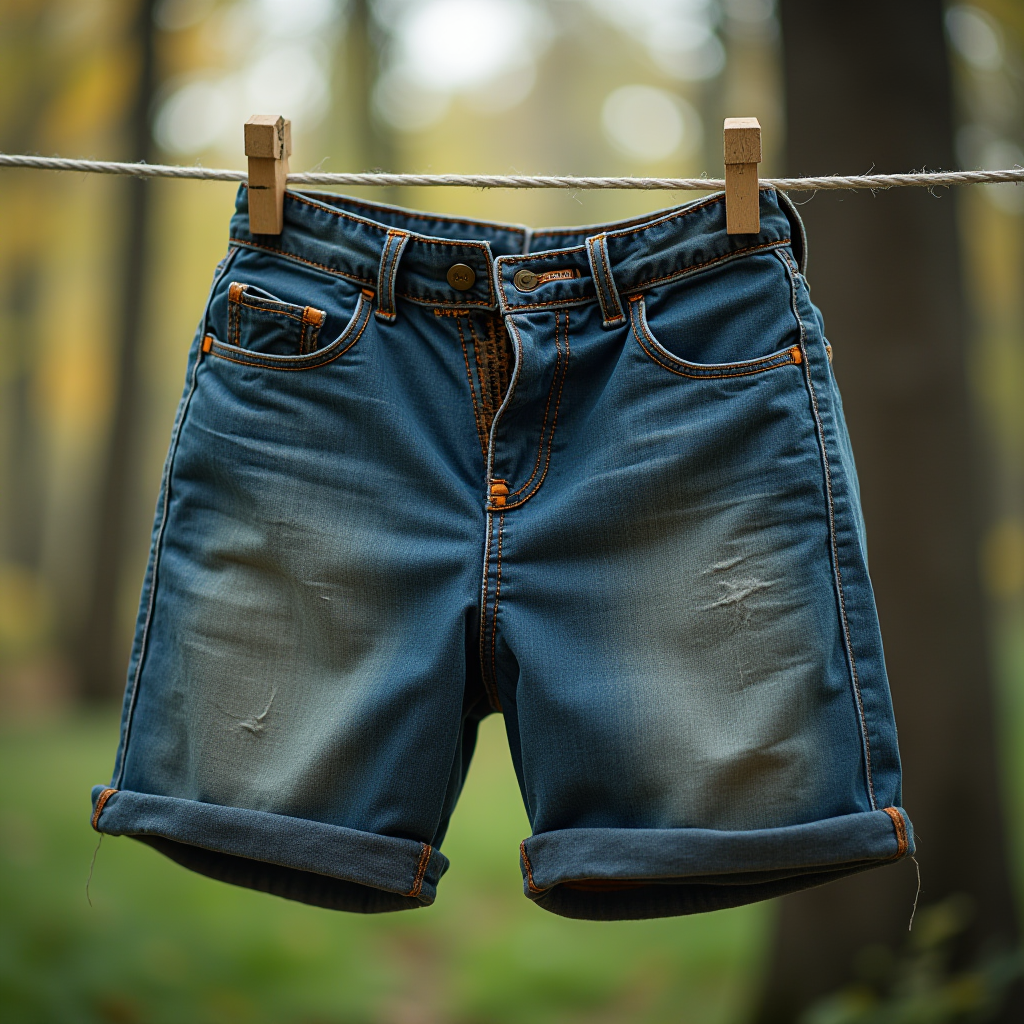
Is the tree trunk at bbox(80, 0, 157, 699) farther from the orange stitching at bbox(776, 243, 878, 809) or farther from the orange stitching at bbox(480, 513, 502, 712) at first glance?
the orange stitching at bbox(776, 243, 878, 809)

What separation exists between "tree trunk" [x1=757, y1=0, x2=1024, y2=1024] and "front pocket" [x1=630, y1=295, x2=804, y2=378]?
4.16 ft

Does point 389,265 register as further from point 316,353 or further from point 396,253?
point 316,353

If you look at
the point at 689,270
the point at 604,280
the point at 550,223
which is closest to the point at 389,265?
the point at 604,280

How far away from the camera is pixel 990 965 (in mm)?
2383

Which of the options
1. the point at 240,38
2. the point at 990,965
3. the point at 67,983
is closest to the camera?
the point at 990,965

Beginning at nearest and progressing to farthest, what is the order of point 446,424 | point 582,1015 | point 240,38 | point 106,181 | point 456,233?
point 446,424, point 456,233, point 582,1015, point 240,38, point 106,181

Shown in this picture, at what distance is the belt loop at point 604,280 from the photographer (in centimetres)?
130

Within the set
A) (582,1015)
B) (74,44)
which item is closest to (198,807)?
(582,1015)

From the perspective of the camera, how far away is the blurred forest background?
7.86ft

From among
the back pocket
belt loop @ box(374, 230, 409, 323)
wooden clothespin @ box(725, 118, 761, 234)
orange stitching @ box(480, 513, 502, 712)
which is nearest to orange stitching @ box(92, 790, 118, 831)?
orange stitching @ box(480, 513, 502, 712)

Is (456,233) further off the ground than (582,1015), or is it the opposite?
(456,233)

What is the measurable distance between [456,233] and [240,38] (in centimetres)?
654

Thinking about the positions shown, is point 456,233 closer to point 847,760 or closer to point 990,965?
point 847,760

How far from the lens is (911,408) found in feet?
7.91
